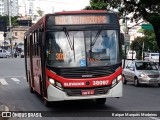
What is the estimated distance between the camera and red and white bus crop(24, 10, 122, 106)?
1288cm

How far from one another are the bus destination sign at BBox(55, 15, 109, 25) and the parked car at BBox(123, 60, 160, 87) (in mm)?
11489

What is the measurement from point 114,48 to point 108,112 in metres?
1.96

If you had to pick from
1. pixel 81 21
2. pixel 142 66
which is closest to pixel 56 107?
pixel 81 21

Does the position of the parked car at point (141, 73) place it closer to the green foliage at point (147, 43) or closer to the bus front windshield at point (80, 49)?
the bus front windshield at point (80, 49)

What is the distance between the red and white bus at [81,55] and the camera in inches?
507

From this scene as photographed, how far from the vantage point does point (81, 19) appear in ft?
44.2

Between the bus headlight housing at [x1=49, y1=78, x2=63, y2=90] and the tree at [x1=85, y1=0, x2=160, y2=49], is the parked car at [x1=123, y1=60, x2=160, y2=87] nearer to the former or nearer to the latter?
the tree at [x1=85, y1=0, x2=160, y2=49]

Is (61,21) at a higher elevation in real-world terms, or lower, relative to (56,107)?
higher

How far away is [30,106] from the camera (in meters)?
15.2

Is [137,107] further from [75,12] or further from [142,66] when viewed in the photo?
[142,66]

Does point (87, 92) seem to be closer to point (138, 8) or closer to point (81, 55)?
point (81, 55)

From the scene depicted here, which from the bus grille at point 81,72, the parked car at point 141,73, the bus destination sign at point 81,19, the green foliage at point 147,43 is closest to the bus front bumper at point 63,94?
the bus grille at point 81,72

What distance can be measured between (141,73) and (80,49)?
12.1m

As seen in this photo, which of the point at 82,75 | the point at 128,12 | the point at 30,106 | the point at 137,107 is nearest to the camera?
the point at 82,75
